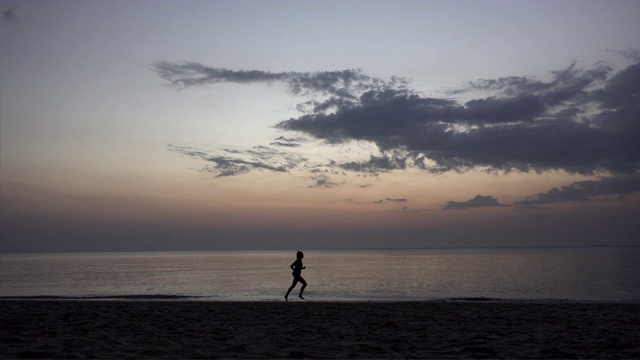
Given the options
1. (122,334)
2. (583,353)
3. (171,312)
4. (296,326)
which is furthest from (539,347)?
A: (171,312)

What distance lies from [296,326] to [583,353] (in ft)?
23.3

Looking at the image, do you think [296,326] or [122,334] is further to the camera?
[296,326]

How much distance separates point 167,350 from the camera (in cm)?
955

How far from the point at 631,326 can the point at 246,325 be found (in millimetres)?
10643

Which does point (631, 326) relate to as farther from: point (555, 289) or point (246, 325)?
point (555, 289)

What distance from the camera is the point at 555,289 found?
35.3 metres

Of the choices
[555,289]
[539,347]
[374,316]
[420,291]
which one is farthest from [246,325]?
[555,289]

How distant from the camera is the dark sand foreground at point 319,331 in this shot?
9.65 m

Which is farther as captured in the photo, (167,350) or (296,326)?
(296,326)

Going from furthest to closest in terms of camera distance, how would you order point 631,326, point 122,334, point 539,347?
point 631,326, point 122,334, point 539,347

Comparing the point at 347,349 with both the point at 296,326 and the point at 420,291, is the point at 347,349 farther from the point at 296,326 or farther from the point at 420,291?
the point at 420,291

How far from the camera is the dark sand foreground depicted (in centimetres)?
965

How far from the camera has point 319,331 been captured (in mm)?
12805

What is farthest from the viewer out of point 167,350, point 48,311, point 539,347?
point 48,311
